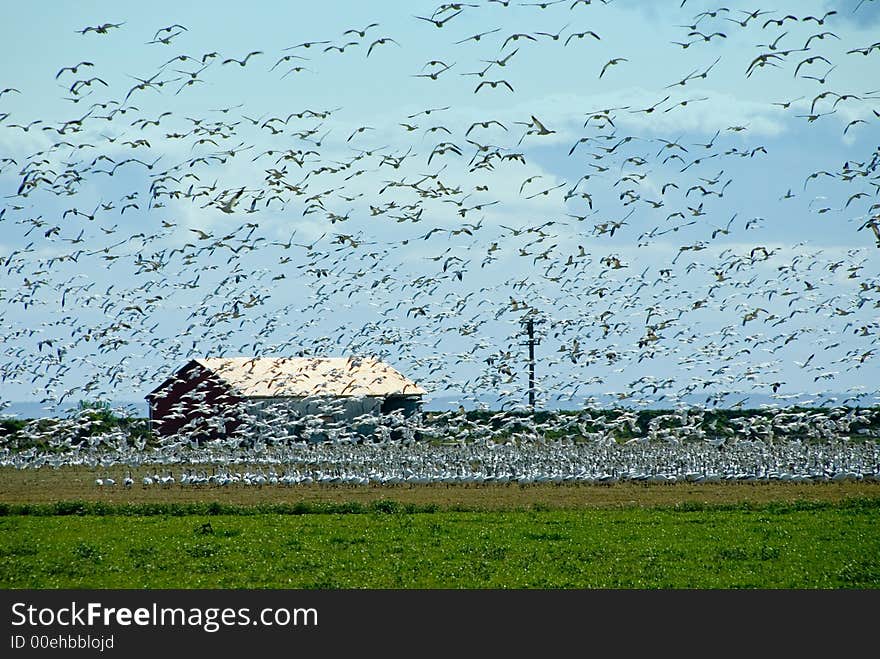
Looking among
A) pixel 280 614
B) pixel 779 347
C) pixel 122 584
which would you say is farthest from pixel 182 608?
pixel 779 347

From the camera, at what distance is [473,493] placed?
47.3m

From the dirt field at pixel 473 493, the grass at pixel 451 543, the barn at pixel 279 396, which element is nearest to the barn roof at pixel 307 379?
the barn at pixel 279 396

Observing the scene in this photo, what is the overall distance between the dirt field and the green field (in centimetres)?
512

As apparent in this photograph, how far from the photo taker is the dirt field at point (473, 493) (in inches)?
1687

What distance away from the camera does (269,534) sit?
29781 millimetres

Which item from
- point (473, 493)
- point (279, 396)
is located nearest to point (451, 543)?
point (473, 493)

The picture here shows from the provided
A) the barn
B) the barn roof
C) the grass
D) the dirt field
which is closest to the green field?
the grass

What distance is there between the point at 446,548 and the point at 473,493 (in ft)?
68.6

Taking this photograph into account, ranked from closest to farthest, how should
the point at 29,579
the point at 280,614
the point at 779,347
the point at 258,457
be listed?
the point at 280,614
the point at 29,579
the point at 779,347
the point at 258,457

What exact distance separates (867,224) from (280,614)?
13375mm

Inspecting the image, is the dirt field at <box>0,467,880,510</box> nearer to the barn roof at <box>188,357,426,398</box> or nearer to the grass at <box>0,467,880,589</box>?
the grass at <box>0,467,880,589</box>

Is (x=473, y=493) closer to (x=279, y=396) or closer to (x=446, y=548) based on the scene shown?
(x=446, y=548)

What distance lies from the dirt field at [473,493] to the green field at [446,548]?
5.12 meters

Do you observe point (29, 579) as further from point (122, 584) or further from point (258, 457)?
point (258, 457)
